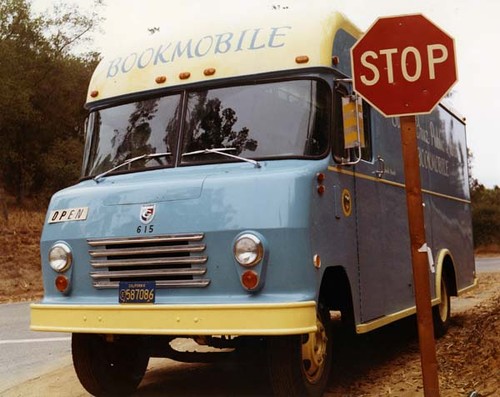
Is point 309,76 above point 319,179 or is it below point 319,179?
above

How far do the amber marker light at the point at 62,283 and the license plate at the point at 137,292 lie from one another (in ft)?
1.73

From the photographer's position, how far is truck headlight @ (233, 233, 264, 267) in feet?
17.5

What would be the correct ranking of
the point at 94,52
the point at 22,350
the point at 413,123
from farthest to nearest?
the point at 94,52 → the point at 22,350 → the point at 413,123

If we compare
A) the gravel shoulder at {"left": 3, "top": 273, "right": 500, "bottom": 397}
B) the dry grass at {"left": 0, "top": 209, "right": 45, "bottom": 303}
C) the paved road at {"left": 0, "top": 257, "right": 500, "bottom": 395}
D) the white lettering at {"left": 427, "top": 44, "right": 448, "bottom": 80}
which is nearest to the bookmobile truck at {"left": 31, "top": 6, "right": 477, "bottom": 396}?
the gravel shoulder at {"left": 3, "top": 273, "right": 500, "bottom": 397}

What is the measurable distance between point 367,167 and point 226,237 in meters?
2.13

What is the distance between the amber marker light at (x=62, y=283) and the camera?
6000mm

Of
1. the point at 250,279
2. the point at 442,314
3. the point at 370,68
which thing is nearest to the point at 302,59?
the point at 370,68

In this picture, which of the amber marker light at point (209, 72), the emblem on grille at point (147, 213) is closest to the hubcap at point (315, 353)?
the emblem on grille at point (147, 213)

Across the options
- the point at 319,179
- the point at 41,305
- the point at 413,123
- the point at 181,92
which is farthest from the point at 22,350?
the point at 413,123

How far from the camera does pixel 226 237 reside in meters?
5.45

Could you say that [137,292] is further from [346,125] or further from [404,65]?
[404,65]

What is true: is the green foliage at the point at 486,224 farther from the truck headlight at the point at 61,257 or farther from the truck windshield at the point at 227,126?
the truck headlight at the point at 61,257

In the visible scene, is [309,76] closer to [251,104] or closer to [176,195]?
[251,104]

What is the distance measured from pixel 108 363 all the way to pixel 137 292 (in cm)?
131
